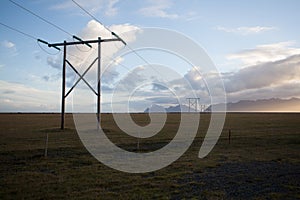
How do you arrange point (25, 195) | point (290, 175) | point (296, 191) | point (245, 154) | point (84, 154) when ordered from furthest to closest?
point (245, 154) < point (84, 154) < point (290, 175) < point (296, 191) < point (25, 195)

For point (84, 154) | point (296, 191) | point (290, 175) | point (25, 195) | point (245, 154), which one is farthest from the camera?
point (245, 154)

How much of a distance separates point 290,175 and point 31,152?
15.5 metres

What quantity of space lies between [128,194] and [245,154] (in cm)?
1212

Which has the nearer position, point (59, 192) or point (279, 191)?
point (59, 192)

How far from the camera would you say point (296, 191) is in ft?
33.4

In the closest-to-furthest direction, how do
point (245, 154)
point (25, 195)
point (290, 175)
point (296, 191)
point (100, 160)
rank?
point (25, 195) < point (296, 191) < point (290, 175) < point (100, 160) < point (245, 154)

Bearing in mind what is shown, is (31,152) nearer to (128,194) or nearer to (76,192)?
(76,192)

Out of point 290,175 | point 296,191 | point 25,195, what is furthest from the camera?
point 290,175

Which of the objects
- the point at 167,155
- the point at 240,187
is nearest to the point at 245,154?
Result: the point at 167,155

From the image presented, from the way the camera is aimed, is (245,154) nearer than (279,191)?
No

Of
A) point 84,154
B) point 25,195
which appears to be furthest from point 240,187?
point 84,154

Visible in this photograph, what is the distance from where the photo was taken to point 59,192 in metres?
9.56

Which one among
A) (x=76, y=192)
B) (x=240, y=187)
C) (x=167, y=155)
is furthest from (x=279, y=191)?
(x=167, y=155)

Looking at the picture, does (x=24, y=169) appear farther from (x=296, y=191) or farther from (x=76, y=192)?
(x=296, y=191)
